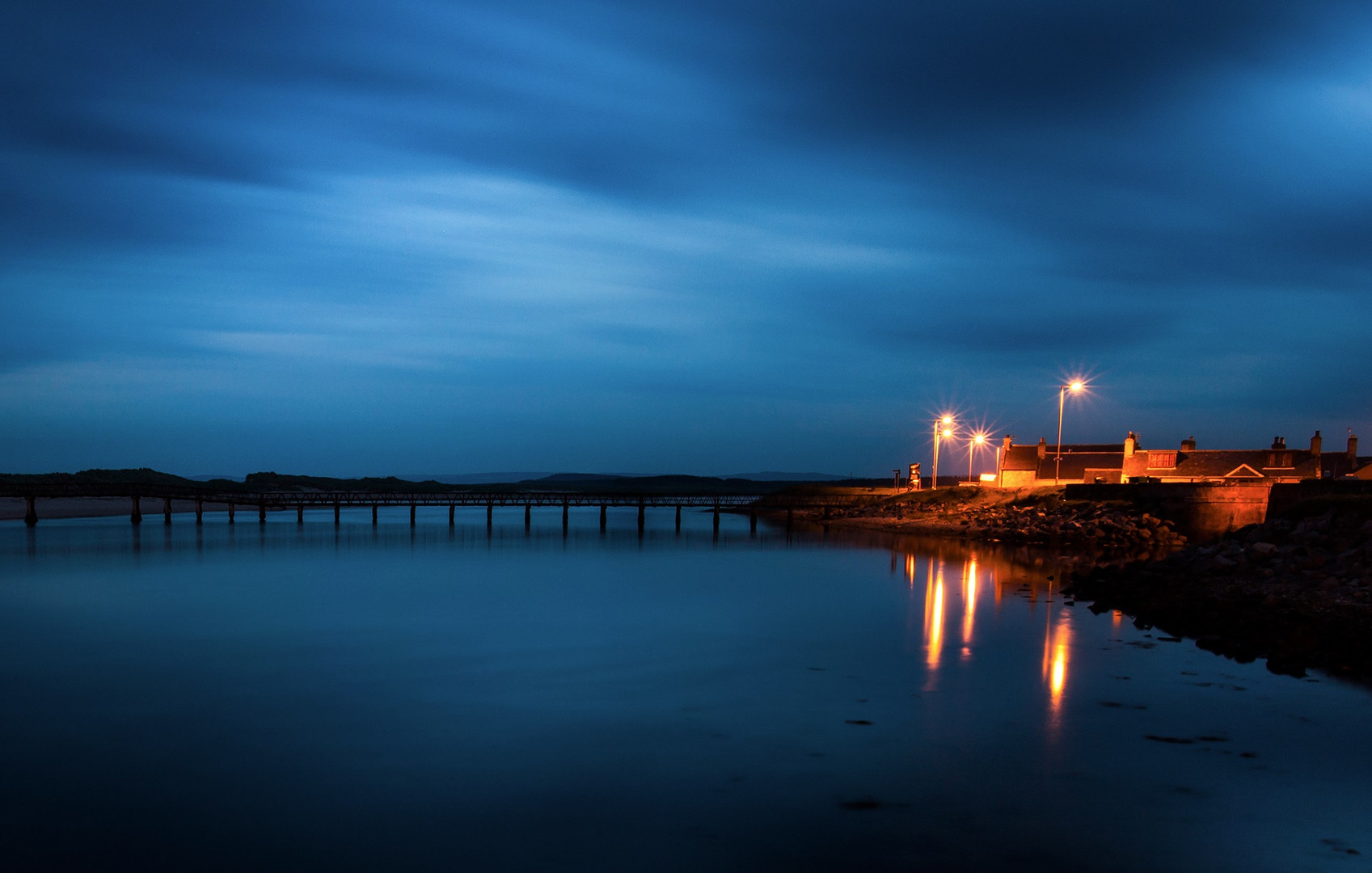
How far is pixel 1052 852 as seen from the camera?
10.0 meters

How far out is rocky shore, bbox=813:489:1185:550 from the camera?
162ft

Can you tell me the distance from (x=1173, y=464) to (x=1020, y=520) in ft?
80.8

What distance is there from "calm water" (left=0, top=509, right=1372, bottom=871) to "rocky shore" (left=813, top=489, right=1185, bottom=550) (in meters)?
23.2

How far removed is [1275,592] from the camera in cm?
2364

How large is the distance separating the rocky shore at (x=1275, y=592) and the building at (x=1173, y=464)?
34154 millimetres

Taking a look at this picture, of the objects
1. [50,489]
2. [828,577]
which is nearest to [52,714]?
[828,577]

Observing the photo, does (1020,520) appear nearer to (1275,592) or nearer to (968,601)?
(968,601)

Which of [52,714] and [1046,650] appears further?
[1046,650]

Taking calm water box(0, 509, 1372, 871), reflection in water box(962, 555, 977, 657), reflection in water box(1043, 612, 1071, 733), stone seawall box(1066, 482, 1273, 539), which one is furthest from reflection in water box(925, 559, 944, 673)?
stone seawall box(1066, 482, 1273, 539)

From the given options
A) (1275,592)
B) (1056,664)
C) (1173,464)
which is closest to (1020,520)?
(1173,464)

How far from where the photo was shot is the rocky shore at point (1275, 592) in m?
19.3

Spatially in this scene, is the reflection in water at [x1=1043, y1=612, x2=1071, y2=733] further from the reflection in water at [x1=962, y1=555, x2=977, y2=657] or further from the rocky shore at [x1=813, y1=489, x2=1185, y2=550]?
the rocky shore at [x1=813, y1=489, x2=1185, y2=550]

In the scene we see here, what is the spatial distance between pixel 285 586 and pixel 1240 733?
105 ft

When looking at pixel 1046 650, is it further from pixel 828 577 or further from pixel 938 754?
pixel 828 577
